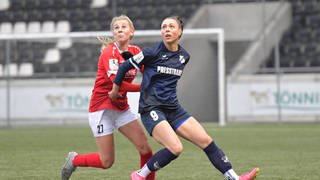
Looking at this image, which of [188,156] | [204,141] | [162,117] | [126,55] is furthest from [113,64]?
[188,156]

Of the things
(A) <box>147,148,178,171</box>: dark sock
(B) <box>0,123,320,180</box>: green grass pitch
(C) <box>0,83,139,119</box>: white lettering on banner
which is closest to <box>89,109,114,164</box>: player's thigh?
(A) <box>147,148,178,171</box>: dark sock

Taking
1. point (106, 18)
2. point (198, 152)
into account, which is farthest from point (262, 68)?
point (198, 152)

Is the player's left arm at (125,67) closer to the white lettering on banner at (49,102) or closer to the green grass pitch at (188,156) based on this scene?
the green grass pitch at (188,156)

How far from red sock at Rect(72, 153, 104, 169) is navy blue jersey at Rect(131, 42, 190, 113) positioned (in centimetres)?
103

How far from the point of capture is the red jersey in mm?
8766

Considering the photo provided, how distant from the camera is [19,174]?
1058cm

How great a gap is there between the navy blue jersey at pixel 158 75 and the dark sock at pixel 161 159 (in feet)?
1.51

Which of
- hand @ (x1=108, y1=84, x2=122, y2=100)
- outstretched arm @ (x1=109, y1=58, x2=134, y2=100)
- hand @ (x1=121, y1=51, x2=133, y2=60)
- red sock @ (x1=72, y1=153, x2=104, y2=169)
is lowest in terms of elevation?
red sock @ (x1=72, y1=153, x2=104, y2=169)

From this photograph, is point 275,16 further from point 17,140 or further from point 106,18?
point 17,140

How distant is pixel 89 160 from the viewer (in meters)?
9.23

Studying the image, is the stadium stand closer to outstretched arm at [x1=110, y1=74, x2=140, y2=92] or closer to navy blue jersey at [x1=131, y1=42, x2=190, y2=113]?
outstretched arm at [x1=110, y1=74, x2=140, y2=92]

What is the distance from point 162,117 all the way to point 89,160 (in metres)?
1.34

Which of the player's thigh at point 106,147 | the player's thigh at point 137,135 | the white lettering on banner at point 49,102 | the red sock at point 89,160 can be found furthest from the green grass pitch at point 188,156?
the white lettering on banner at point 49,102

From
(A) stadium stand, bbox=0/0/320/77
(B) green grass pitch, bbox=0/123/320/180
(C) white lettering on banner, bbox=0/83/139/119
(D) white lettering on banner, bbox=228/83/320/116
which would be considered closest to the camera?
(B) green grass pitch, bbox=0/123/320/180
